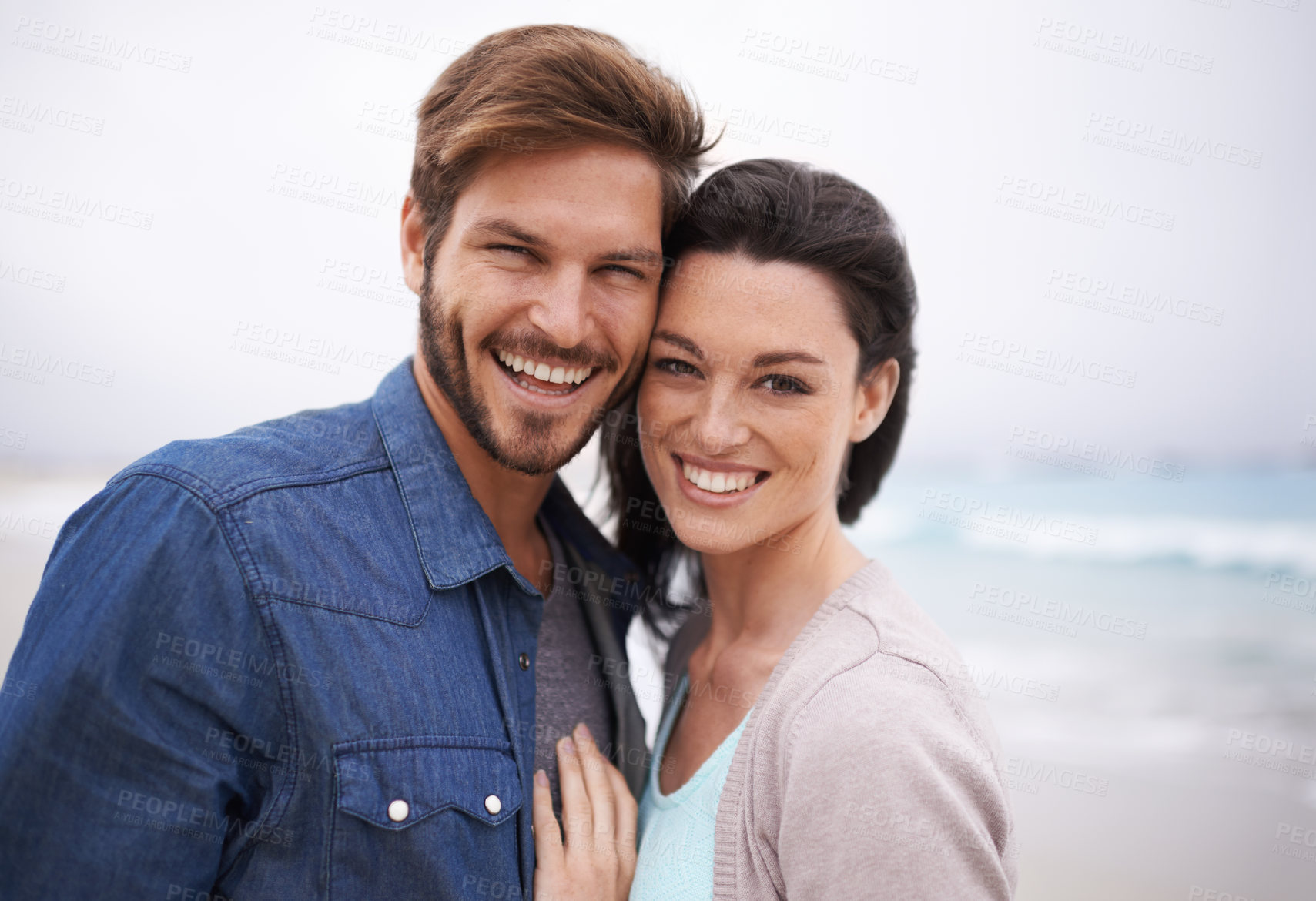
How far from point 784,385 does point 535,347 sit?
0.49 meters

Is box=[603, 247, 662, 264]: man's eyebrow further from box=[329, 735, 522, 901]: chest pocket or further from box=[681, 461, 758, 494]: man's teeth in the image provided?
box=[329, 735, 522, 901]: chest pocket

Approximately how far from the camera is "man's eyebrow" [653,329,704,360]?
5.95ft

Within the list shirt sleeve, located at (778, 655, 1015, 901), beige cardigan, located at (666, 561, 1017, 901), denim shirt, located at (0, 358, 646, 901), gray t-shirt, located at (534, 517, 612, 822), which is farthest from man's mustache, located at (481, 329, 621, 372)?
shirt sleeve, located at (778, 655, 1015, 901)

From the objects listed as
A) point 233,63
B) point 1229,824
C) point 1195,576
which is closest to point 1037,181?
point 1195,576

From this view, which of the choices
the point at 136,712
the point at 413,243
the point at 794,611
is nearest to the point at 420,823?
the point at 136,712

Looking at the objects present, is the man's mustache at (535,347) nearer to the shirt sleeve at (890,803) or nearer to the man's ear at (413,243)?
the man's ear at (413,243)

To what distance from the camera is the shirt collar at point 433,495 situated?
1628 mm

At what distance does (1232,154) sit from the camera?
10398mm

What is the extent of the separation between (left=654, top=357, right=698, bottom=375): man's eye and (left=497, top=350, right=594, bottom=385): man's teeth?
145 mm

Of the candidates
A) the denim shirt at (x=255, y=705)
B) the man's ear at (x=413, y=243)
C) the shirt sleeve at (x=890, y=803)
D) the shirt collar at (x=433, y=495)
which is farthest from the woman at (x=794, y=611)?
the man's ear at (x=413, y=243)

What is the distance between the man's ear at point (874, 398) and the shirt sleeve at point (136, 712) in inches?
47.7

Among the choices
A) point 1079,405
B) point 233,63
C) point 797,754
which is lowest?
point 1079,405

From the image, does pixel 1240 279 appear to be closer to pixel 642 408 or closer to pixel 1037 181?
pixel 1037 181

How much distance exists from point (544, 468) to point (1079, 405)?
10917 millimetres
